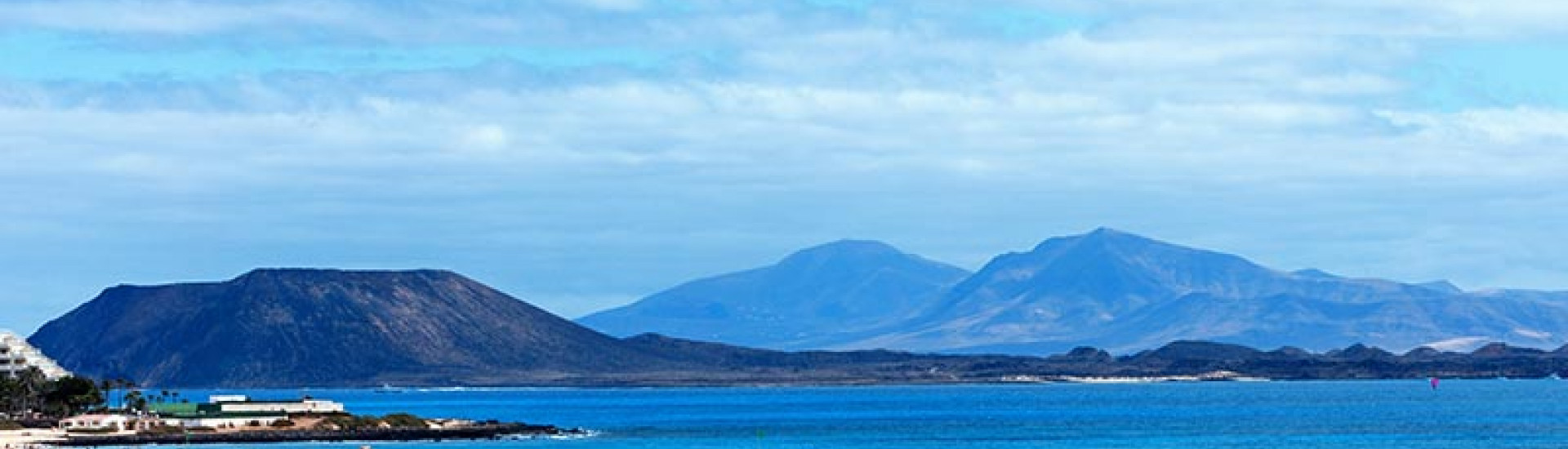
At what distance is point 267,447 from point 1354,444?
79.2 meters

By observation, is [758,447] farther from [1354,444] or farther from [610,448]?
[1354,444]

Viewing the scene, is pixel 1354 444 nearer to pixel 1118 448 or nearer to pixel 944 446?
pixel 1118 448

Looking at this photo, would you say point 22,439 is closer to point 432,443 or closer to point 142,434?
point 142,434

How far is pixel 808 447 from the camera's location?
193875 millimetres

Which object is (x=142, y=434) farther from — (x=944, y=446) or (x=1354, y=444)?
(x=1354, y=444)

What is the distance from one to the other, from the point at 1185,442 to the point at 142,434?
266 ft

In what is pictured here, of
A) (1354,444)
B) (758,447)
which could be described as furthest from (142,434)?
(1354,444)

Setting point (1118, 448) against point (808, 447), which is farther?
point (808, 447)

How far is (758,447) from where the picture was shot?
189 m

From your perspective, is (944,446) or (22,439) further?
(944,446)

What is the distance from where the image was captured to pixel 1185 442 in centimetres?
18750

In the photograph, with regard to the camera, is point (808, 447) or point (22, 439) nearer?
point (22, 439)

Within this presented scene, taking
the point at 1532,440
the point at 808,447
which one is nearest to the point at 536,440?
the point at 808,447

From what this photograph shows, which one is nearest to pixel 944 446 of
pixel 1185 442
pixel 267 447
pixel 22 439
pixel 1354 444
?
pixel 1185 442
